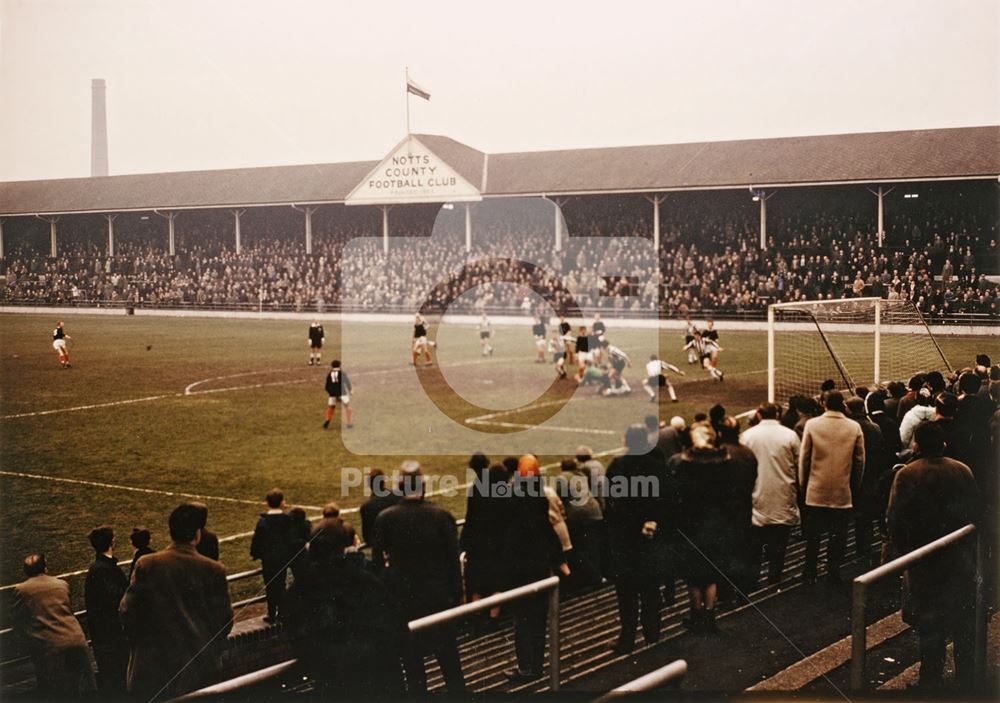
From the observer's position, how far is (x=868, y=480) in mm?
10266

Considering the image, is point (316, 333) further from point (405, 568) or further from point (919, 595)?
point (919, 595)

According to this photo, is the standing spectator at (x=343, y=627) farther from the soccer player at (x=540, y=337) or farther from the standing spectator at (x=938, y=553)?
the soccer player at (x=540, y=337)

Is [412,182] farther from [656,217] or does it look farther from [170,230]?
[170,230]

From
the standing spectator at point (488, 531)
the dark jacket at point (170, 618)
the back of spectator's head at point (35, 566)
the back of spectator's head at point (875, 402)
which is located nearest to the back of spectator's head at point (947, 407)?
the back of spectator's head at point (875, 402)

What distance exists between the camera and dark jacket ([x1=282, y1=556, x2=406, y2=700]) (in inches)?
195

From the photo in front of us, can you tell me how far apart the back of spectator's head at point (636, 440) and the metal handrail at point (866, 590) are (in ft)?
8.69

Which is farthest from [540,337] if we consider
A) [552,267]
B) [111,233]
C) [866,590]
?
[111,233]

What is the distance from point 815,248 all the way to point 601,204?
11768mm

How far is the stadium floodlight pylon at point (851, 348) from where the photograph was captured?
19.4 metres

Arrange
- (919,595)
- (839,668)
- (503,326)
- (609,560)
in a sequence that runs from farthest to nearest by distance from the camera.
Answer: (503,326)
(609,560)
(839,668)
(919,595)

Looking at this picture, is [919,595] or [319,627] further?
[919,595]

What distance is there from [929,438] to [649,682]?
4210 mm

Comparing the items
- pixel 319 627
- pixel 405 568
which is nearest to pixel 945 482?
pixel 405 568

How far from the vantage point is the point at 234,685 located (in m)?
3.81
